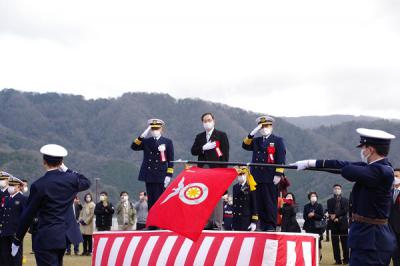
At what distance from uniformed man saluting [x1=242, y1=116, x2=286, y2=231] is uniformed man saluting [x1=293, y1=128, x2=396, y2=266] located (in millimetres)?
5496

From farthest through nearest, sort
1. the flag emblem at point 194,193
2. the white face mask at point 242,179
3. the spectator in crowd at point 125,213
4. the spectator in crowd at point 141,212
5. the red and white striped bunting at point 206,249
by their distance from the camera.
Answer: the spectator in crowd at point 125,213 < the spectator in crowd at point 141,212 < the white face mask at point 242,179 < the red and white striped bunting at point 206,249 < the flag emblem at point 194,193

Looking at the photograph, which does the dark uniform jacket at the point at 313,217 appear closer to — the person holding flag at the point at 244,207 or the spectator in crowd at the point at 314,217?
the spectator in crowd at the point at 314,217

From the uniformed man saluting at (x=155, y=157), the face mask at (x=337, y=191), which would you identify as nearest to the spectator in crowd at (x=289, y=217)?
the face mask at (x=337, y=191)

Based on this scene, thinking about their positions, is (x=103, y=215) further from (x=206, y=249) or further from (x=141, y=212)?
(x=206, y=249)

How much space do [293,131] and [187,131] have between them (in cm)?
2272

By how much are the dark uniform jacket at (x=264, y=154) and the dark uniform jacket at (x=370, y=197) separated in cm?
543

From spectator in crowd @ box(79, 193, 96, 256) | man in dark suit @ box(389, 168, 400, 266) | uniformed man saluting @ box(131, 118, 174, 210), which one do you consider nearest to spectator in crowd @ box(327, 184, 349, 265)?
man in dark suit @ box(389, 168, 400, 266)

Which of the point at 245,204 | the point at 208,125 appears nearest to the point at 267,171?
the point at 208,125

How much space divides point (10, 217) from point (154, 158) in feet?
9.84

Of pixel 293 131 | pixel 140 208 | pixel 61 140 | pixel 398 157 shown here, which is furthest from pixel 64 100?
pixel 140 208

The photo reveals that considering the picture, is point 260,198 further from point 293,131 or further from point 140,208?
point 293,131

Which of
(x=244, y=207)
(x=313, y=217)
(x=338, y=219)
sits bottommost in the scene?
(x=313, y=217)

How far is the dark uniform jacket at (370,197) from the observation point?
8.81 meters

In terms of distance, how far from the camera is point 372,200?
900 cm
